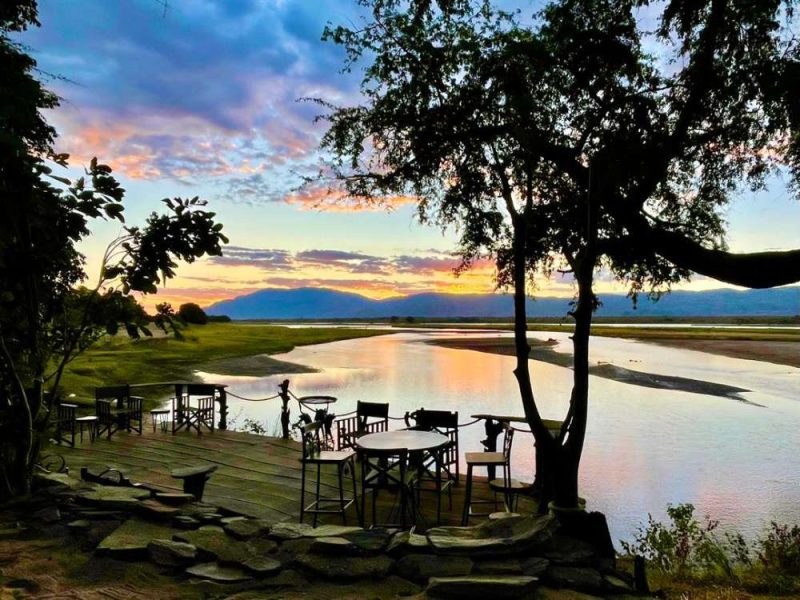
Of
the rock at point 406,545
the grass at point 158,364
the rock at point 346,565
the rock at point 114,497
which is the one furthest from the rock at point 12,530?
the grass at point 158,364

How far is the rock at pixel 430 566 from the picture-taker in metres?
4.22

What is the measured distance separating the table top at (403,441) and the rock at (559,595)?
266 cm

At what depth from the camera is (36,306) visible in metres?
6.15

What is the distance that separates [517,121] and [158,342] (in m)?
48.7

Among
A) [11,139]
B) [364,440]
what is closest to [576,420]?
[364,440]

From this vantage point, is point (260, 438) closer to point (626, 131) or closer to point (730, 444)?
point (626, 131)

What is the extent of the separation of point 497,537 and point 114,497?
4.12m

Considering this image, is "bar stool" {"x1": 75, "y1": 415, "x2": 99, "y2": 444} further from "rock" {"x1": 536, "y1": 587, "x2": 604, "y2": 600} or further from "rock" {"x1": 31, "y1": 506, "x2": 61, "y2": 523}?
"rock" {"x1": 536, "y1": 587, "x2": 604, "y2": 600}

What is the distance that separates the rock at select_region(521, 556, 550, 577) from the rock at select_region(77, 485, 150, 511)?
4.04 m

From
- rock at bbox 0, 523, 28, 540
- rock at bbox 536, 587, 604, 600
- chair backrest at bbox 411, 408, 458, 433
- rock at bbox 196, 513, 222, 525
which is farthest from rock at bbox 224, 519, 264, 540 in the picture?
chair backrest at bbox 411, 408, 458, 433

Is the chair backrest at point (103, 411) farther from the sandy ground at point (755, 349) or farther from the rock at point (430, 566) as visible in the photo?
the sandy ground at point (755, 349)

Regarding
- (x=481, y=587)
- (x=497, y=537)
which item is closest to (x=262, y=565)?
(x=481, y=587)

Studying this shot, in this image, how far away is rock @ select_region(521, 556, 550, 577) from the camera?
13.7ft

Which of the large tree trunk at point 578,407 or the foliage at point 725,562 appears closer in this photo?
the foliage at point 725,562
